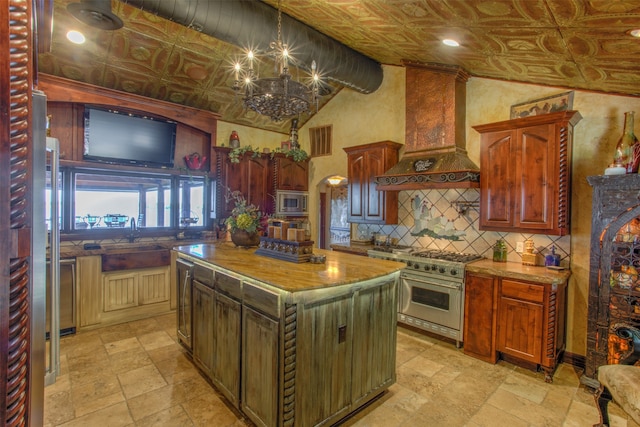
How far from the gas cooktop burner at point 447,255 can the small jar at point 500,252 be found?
178mm

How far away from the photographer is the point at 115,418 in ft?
7.66

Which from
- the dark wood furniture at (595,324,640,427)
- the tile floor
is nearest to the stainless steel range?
the tile floor

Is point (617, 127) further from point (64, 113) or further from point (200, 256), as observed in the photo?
point (64, 113)

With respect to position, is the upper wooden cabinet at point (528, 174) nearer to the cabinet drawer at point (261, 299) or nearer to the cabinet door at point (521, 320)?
the cabinet door at point (521, 320)

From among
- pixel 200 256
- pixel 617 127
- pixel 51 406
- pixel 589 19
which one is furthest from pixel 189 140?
pixel 617 127

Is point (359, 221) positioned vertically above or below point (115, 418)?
above

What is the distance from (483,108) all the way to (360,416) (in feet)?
11.8

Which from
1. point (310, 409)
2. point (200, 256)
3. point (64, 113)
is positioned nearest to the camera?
point (310, 409)

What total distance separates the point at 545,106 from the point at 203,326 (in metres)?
4.09

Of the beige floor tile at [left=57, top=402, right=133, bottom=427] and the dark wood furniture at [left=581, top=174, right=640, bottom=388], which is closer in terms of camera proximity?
the beige floor tile at [left=57, top=402, right=133, bottom=427]

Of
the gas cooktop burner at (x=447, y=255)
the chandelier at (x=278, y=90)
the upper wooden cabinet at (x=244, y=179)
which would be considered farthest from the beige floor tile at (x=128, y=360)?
the gas cooktop burner at (x=447, y=255)

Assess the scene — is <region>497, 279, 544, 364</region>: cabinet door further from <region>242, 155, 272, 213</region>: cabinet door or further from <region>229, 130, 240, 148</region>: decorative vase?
<region>229, 130, 240, 148</region>: decorative vase

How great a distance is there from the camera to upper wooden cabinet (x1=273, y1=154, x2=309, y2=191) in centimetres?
571

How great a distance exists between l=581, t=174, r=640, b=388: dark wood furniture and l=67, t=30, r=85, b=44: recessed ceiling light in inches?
206
